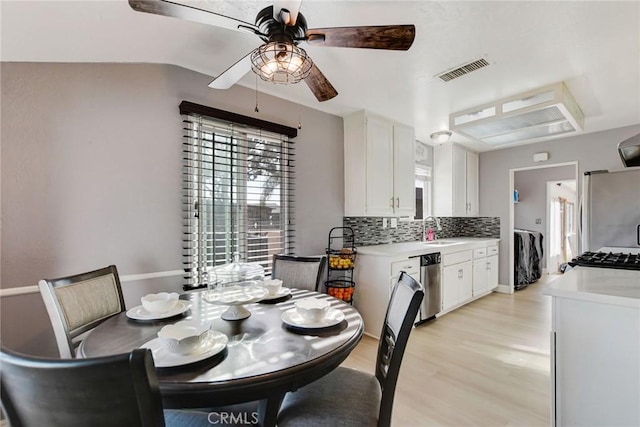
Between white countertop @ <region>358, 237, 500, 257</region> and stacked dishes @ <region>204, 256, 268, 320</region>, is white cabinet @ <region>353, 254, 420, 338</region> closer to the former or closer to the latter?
white countertop @ <region>358, 237, 500, 257</region>

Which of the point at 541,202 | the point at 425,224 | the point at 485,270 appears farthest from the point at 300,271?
the point at 541,202

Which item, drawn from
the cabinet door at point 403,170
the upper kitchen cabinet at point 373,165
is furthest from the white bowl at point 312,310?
the cabinet door at point 403,170

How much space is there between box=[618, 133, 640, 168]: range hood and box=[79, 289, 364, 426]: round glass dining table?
2610mm

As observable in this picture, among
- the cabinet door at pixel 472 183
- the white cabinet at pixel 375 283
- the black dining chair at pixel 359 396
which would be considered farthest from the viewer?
the cabinet door at pixel 472 183

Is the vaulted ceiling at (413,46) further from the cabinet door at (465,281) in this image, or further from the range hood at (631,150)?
the cabinet door at (465,281)

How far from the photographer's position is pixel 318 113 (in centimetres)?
312

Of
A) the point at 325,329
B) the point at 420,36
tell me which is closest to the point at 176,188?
the point at 325,329

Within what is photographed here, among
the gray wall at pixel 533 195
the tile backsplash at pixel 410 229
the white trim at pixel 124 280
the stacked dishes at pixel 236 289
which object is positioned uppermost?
the gray wall at pixel 533 195

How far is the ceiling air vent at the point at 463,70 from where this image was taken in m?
2.14

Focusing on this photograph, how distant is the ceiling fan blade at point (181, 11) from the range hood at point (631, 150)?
2.92 metres

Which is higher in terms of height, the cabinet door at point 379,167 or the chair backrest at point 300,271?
the cabinet door at point 379,167

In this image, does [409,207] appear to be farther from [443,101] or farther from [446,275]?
[443,101]

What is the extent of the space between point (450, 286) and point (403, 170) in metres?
1.64

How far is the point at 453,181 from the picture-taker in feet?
15.1
